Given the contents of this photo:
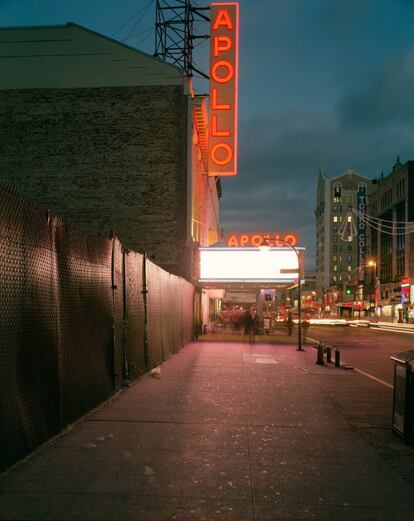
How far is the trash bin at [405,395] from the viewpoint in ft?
23.2

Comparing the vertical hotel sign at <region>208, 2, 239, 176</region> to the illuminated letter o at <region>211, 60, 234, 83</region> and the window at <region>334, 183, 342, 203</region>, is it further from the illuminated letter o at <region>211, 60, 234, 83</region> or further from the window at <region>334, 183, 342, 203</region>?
the window at <region>334, 183, 342, 203</region>

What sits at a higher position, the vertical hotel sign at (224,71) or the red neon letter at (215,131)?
the vertical hotel sign at (224,71)

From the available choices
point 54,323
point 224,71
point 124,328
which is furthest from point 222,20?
point 54,323

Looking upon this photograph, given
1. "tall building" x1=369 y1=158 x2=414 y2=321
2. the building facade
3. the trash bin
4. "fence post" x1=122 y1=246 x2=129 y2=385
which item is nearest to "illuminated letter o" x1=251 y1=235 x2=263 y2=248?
the building facade

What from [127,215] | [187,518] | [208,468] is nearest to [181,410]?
[208,468]

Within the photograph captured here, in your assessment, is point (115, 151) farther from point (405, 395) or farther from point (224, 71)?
point (405, 395)

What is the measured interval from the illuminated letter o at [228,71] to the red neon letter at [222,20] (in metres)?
1.99

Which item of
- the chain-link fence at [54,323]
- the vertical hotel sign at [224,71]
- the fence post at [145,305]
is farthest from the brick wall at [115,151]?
the chain-link fence at [54,323]

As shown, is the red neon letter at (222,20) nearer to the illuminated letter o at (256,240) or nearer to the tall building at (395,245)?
the illuminated letter o at (256,240)

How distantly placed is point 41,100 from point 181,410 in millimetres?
26007

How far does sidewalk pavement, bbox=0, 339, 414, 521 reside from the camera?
4758mm

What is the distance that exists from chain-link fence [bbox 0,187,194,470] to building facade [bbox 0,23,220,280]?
18974 millimetres

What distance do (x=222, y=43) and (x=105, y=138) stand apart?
880cm

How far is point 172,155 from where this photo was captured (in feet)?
101
